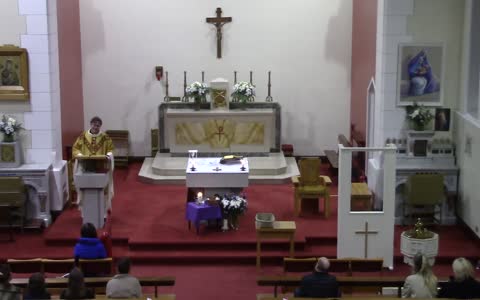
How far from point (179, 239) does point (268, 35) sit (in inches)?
252

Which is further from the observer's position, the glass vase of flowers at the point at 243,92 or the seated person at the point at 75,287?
the glass vase of flowers at the point at 243,92

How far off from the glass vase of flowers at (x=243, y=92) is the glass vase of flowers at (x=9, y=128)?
16.3 ft

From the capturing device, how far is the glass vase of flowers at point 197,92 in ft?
57.2

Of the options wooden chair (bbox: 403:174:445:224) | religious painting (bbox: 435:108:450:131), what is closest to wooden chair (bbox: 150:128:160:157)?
wooden chair (bbox: 403:174:445:224)

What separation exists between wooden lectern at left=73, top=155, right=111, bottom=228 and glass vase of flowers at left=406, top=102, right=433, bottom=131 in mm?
4859

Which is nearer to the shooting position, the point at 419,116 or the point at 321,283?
the point at 321,283

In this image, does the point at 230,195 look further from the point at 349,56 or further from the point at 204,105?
the point at 349,56

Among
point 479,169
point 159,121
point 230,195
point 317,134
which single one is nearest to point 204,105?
point 159,121

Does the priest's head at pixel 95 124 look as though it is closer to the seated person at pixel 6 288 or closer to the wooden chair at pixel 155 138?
the wooden chair at pixel 155 138

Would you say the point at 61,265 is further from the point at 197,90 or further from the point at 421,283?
the point at 197,90

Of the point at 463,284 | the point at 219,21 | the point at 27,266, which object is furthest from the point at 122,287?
the point at 219,21

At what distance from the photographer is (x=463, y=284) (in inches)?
347

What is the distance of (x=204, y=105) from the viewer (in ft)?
58.1

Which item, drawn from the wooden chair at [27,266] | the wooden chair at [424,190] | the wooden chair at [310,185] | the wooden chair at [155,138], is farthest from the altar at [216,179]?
the wooden chair at [155,138]
